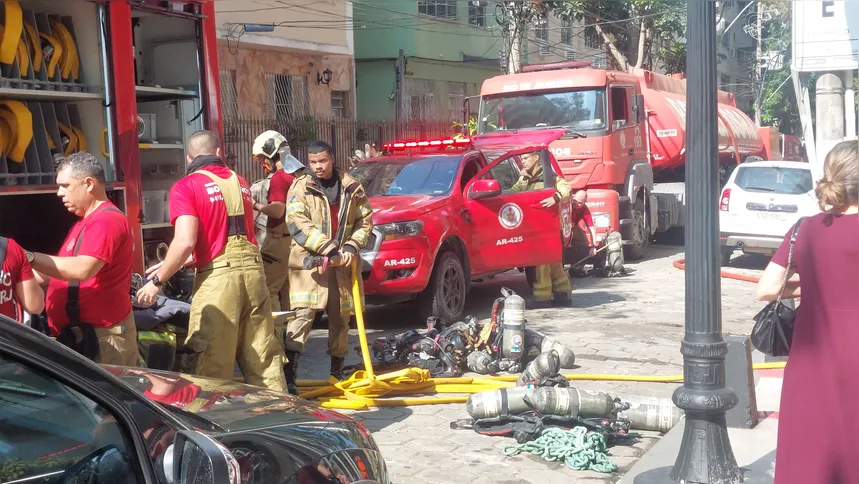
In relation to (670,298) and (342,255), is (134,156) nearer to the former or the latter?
(342,255)

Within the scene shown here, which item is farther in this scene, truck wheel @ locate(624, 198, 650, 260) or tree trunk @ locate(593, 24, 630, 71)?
tree trunk @ locate(593, 24, 630, 71)

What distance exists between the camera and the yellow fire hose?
689cm

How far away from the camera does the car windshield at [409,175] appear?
1034 cm

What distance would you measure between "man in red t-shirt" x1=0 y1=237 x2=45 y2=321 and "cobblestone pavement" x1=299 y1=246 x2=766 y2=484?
2145 mm

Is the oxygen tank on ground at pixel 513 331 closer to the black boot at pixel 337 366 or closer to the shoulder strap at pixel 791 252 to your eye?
the black boot at pixel 337 366

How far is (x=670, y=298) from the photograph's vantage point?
12102 mm

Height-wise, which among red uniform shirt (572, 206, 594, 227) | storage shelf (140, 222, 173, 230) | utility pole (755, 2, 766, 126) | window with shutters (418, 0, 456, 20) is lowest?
red uniform shirt (572, 206, 594, 227)

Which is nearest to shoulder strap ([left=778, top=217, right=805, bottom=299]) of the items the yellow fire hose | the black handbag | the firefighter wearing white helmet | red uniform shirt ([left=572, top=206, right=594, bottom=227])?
the black handbag

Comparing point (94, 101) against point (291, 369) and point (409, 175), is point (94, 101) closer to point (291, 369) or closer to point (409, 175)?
point (291, 369)

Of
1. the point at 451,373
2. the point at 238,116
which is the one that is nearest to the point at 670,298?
the point at 451,373

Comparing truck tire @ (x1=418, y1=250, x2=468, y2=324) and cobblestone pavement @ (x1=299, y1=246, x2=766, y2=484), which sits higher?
truck tire @ (x1=418, y1=250, x2=468, y2=324)

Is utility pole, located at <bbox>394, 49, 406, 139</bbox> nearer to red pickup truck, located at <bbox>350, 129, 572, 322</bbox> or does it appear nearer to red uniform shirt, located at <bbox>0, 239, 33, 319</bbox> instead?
red pickup truck, located at <bbox>350, 129, 572, 322</bbox>

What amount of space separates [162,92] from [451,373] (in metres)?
3.06

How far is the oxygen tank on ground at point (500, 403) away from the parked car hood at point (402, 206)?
350 cm
